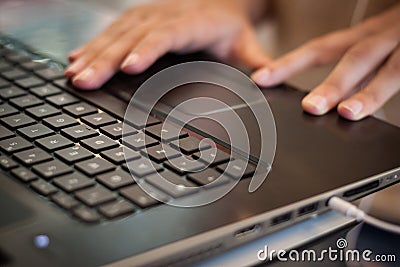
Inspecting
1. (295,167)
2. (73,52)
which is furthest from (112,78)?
(295,167)

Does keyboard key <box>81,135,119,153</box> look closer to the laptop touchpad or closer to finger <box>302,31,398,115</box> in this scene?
the laptop touchpad

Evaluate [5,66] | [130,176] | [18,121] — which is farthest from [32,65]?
[130,176]

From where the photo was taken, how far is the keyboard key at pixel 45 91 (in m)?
0.47

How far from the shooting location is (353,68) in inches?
21.6

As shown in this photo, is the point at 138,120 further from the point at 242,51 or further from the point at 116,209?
the point at 242,51

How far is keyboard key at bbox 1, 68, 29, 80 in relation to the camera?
50cm

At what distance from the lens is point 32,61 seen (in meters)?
0.54

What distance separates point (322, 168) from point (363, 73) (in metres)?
0.20

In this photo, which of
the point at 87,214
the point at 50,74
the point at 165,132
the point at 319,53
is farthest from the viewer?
the point at 319,53

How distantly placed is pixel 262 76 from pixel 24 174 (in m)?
0.26

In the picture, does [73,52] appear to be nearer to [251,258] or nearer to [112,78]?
[112,78]

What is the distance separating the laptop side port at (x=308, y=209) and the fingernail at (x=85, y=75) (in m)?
0.23

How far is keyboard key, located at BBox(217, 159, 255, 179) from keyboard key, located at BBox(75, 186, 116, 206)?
0.24 ft

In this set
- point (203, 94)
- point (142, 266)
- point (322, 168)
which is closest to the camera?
point (142, 266)
